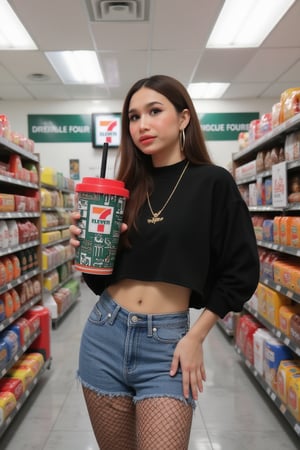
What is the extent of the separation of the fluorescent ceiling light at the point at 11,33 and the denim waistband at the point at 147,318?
14.1 ft

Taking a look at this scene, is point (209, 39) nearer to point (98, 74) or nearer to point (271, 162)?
point (98, 74)

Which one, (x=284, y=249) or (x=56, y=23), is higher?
(x=56, y=23)

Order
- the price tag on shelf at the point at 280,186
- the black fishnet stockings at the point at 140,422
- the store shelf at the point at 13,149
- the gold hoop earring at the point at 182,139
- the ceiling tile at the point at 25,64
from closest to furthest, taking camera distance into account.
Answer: the black fishnet stockings at the point at 140,422 → the gold hoop earring at the point at 182,139 → the store shelf at the point at 13,149 → the price tag on shelf at the point at 280,186 → the ceiling tile at the point at 25,64

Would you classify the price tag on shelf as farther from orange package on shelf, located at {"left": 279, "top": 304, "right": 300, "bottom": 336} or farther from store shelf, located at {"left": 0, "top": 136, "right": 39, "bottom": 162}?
store shelf, located at {"left": 0, "top": 136, "right": 39, "bottom": 162}

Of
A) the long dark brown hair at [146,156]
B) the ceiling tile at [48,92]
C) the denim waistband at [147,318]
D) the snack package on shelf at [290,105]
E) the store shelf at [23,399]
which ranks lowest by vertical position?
the store shelf at [23,399]

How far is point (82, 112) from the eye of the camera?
792 centimetres

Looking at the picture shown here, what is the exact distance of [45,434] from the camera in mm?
2662

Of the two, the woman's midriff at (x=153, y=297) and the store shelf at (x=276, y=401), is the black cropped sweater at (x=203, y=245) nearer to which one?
the woman's midriff at (x=153, y=297)

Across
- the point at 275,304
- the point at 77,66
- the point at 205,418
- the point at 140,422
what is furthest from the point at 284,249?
the point at 77,66

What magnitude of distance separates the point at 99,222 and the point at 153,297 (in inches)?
11.7

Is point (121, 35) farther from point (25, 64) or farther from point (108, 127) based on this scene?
point (108, 127)

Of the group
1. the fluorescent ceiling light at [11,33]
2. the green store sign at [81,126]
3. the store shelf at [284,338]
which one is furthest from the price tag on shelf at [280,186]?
the green store sign at [81,126]

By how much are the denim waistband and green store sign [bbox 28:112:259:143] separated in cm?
703

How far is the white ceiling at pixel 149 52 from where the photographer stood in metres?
4.48
